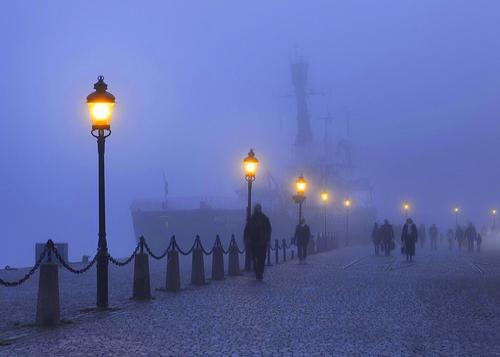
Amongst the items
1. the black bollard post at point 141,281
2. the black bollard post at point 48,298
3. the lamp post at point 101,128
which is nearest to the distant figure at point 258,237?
the black bollard post at point 141,281

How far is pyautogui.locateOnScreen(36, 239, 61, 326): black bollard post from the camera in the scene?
11781mm

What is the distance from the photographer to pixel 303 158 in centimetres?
12525

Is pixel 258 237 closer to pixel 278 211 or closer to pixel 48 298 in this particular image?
pixel 48 298

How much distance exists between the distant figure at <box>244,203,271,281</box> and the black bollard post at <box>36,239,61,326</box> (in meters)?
10.4

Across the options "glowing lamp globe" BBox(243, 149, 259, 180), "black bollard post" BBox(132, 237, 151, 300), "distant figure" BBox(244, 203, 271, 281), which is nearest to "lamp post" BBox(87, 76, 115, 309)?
"black bollard post" BBox(132, 237, 151, 300)

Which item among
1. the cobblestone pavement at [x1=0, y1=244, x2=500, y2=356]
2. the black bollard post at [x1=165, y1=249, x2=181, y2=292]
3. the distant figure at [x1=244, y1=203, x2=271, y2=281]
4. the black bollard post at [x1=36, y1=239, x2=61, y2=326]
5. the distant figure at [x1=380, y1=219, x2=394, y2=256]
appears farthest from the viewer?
the distant figure at [x1=380, y1=219, x2=394, y2=256]

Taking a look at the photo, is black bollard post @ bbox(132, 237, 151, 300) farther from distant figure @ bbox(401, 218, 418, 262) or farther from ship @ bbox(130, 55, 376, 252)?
ship @ bbox(130, 55, 376, 252)

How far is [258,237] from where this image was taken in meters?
22.1

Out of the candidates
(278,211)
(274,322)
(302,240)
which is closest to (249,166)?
(302,240)

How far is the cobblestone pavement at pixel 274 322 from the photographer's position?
9.35 meters

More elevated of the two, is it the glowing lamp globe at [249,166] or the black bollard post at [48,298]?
the glowing lamp globe at [249,166]

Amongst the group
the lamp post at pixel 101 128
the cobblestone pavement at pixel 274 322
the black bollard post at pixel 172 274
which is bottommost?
the cobblestone pavement at pixel 274 322

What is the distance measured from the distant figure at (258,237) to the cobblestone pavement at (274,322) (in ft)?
5.83

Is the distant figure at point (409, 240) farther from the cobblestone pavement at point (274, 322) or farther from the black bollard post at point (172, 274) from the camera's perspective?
the black bollard post at point (172, 274)
